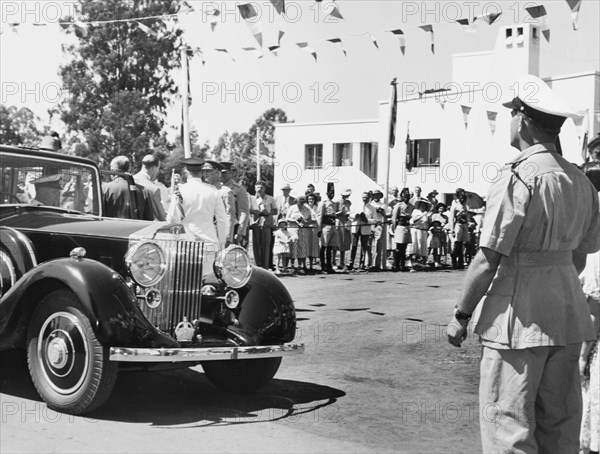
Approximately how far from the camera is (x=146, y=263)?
6012 mm

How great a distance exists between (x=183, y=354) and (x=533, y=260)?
274 centimetres

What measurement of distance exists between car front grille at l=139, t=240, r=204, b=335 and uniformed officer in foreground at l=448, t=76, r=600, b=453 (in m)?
3.02

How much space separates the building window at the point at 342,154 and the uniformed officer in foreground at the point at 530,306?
1565 inches

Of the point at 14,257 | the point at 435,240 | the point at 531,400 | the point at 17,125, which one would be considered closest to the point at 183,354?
the point at 14,257

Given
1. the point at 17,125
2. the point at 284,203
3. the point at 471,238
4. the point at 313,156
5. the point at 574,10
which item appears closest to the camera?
the point at 574,10

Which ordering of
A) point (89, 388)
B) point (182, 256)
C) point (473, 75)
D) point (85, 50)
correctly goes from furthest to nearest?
point (85, 50) < point (473, 75) < point (182, 256) < point (89, 388)

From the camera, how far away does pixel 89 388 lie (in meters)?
5.57

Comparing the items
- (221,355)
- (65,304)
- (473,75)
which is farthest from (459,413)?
(473,75)

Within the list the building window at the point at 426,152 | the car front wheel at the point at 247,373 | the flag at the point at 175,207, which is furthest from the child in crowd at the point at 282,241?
the building window at the point at 426,152

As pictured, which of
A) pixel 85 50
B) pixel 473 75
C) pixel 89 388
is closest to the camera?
pixel 89 388

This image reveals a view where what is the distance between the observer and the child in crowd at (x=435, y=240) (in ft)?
63.9

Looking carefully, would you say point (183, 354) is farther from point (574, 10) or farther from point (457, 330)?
point (574, 10)

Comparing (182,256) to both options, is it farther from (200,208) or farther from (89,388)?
(200,208)

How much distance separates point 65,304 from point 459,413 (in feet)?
9.51
